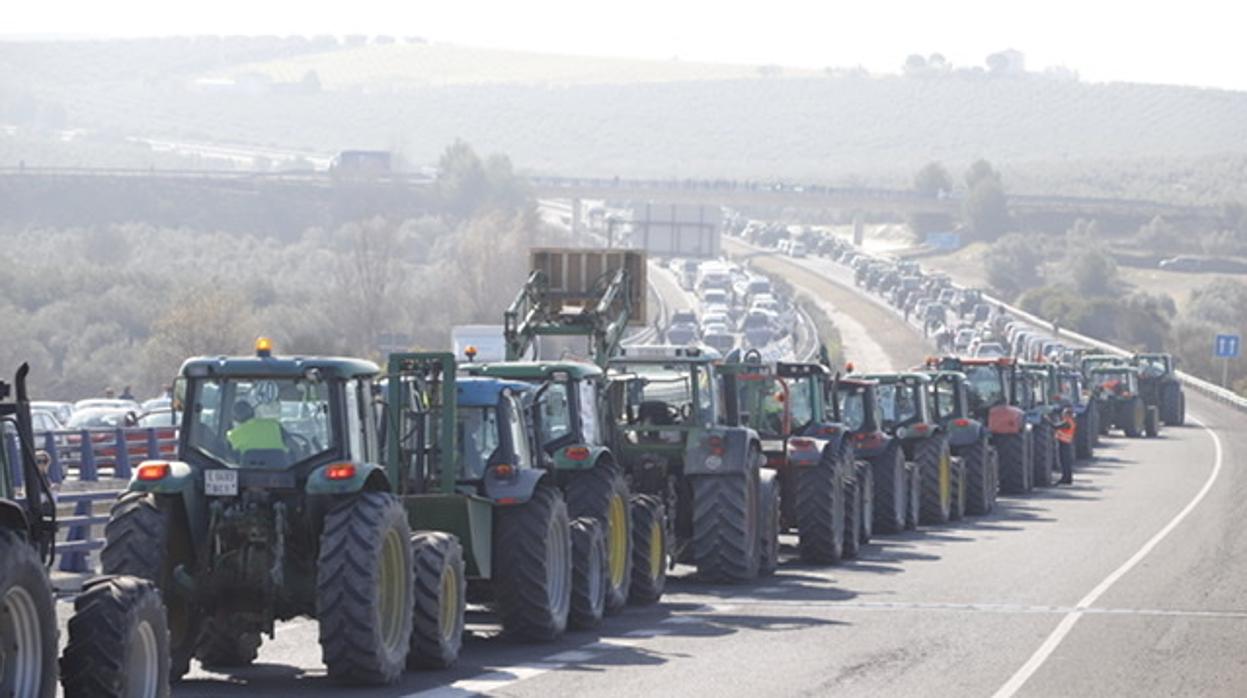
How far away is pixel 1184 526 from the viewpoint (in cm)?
3659

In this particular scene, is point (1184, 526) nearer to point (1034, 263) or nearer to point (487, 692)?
point (487, 692)

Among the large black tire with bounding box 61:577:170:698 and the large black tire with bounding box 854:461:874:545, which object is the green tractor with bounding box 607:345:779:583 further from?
the large black tire with bounding box 61:577:170:698

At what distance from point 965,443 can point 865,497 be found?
25.9 feet

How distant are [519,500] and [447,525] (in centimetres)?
69

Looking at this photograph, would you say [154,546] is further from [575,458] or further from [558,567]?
[575,458]

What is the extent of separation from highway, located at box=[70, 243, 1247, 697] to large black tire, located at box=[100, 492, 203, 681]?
517 mm

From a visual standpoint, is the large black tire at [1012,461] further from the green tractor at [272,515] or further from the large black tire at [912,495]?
the green tractor at [272,515]

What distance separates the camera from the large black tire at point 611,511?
74.4 ft

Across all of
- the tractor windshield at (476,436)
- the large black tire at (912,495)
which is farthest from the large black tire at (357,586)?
the large black tire at (912,495)

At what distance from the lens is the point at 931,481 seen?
123 feet

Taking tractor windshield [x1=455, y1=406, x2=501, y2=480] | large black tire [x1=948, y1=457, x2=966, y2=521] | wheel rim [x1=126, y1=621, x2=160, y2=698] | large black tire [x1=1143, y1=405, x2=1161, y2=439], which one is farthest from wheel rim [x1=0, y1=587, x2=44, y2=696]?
large black tire [x1=1143, y1=405, x2=1161, y2=439]

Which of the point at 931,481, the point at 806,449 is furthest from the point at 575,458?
the point at 931,481

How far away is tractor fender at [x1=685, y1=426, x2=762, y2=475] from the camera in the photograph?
2641cm

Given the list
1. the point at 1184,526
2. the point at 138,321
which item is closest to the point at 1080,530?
the point at 1184,526
